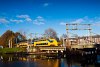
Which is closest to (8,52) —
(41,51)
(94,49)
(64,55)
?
(41,51)

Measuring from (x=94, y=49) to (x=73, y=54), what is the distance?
602 inches

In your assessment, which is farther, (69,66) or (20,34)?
(20,34)

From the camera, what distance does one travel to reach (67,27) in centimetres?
7519

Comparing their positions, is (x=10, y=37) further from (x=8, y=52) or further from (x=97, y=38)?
(x=97, y=38)

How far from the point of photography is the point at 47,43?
113 meters

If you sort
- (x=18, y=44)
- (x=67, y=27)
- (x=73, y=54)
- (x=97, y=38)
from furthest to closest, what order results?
(x=97, y=38)
(x=18, y=44)
(x=73, y=54)
(x=67, y=27)

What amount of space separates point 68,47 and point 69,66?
3385 cm

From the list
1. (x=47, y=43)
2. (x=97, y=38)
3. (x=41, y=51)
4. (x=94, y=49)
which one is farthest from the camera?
(x=97, y=38)

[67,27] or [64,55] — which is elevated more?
[67,27]

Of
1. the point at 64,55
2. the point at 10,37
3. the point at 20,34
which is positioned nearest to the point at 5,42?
the point at 10,37

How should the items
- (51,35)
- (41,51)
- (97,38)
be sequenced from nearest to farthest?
(41,51), (51,35), (97,38)

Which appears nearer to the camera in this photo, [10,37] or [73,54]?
[73,54]

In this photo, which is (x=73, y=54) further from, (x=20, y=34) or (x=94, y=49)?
(x=20, y=34)

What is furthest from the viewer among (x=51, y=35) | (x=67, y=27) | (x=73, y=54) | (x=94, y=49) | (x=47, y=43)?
(x=51, y=35)
